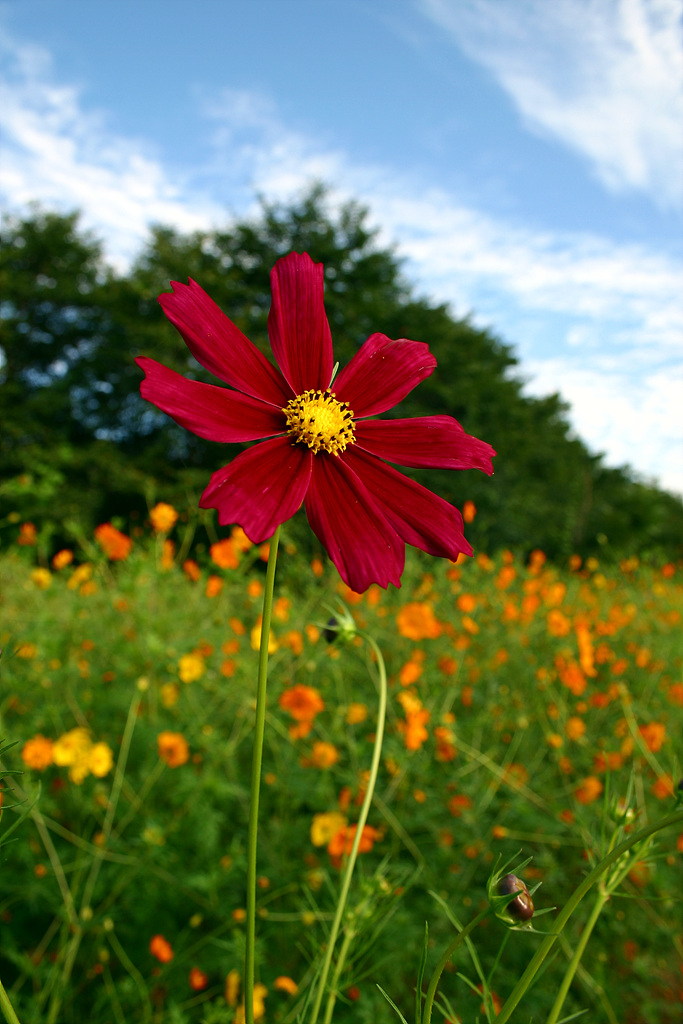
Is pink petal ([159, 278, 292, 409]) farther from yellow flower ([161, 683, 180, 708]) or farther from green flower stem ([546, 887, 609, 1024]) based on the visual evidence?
yellow flower ([161, 683, 180, 708])

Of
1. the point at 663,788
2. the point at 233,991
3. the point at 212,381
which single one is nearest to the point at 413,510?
the point at 233,991

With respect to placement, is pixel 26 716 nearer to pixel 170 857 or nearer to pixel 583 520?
pixel 170 857

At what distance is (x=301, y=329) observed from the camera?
0.47 metres

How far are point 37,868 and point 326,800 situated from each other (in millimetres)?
594

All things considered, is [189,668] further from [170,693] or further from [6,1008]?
[6,1008]

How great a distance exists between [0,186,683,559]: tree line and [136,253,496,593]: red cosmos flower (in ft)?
26.2

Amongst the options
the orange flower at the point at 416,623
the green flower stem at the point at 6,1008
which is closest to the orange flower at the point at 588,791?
the orange flower at the point at 416,623

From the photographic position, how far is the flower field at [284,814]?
1.22 m

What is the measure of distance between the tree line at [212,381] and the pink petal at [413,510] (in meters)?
8.02

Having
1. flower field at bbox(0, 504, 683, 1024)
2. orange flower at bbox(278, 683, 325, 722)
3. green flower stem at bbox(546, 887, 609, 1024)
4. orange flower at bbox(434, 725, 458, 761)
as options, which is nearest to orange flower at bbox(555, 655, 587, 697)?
flower field at bbox(0, 504, 683, 1024)

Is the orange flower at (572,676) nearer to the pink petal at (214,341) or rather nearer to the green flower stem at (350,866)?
the green flower stem at (350,866)

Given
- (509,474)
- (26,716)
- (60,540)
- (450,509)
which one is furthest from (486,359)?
(450,509)

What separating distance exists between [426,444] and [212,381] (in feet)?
33.0

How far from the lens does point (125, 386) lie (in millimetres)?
11688
